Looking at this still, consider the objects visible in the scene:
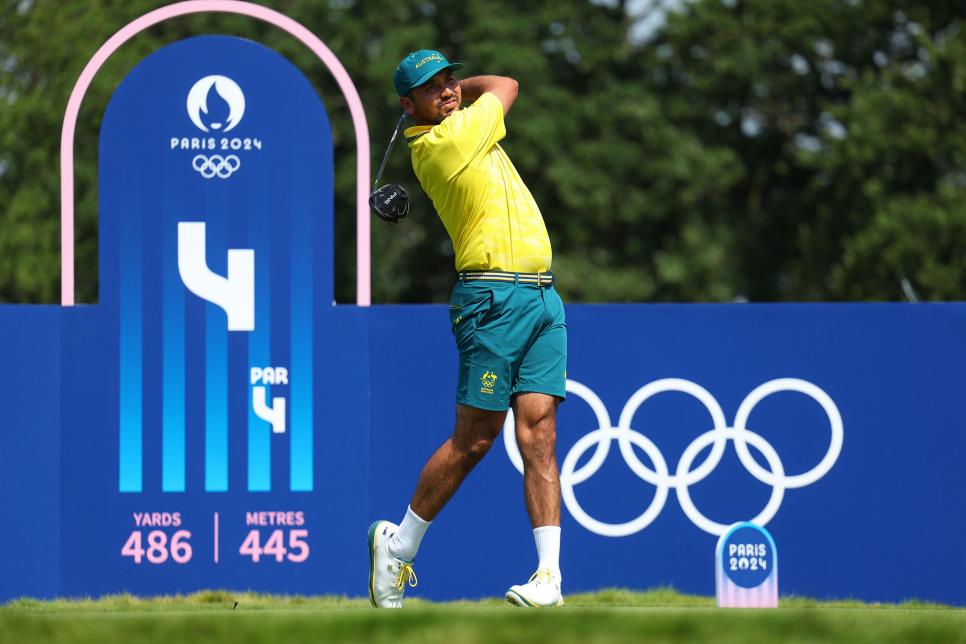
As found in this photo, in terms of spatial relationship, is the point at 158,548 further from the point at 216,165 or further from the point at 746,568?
the point at 746,568

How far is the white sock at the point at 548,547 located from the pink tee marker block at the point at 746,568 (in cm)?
121

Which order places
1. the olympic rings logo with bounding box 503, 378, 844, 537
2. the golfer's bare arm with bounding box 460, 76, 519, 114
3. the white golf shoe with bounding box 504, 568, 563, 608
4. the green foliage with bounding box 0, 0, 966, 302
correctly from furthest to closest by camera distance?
the green foliage with bounding box 0, 0, 966, 302, the olympic rings logo with bounding box 503, 378, 844, 537, the golfer's bare arm with bounding box 460, 76, 519, 114, the white golf shoe with bounding box 504, 568, 563, 608

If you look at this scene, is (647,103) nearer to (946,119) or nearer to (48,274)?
(946,119)

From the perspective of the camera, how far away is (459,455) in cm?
572

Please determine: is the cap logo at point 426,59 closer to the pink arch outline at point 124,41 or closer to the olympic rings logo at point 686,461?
the pink arch outline at point 124,41

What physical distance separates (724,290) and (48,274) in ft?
43.6

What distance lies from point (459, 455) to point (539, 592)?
59 centimetres

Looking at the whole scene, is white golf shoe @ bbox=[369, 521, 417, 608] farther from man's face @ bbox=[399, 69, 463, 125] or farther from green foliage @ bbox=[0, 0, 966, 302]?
green foliage @ bbox=[0, 0, 966, 302]

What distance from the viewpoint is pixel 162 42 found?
32594 mm

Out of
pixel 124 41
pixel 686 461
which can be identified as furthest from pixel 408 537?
pixel 124 41

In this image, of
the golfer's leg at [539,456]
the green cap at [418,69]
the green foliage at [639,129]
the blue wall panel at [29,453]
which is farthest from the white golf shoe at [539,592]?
the green foliage at [639,129]

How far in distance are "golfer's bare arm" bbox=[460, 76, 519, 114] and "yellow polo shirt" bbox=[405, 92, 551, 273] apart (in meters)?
0.11

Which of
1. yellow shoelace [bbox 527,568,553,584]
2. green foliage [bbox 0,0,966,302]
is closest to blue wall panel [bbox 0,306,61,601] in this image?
yellow shoelace [bbox 527,568,553,584]

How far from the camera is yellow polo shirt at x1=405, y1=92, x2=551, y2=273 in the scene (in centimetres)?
569
